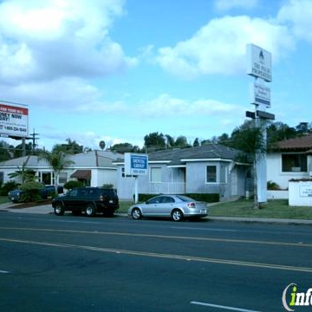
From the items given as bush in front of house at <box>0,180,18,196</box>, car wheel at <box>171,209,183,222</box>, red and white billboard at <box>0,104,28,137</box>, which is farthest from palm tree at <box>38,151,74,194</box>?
car wheel at <box>171,209,183,222</box>

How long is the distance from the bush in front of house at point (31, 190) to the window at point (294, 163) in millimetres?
20250

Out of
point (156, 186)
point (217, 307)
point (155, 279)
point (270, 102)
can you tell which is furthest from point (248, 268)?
point (156, 186)

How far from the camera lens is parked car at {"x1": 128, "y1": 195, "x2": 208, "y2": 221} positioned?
26844 mm

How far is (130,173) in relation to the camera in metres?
37.0

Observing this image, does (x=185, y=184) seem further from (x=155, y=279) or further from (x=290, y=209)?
(x=155, y=279)

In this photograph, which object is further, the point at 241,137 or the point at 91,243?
the point at 241,137

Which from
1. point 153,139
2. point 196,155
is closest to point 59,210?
point 196,155

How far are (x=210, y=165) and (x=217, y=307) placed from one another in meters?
32.7

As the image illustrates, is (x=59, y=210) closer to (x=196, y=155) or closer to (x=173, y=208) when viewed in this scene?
(x=173, y=208)

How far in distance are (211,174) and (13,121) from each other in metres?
18.1

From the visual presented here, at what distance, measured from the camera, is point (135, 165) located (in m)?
37.6

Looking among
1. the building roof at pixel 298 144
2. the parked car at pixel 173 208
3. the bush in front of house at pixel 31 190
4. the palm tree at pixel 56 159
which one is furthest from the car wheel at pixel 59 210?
the building roof at pixel 298 144

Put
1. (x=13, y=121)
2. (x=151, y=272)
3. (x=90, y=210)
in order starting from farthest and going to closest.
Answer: (x=13, y=121), (x=90, y=210), (x=151, y=272)

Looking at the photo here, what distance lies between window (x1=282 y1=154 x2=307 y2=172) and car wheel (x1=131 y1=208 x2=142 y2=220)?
602 inches
